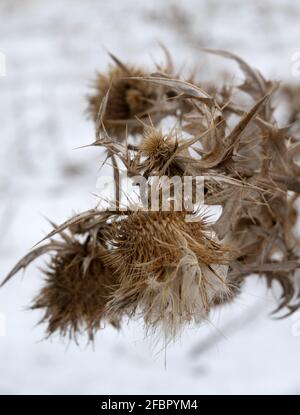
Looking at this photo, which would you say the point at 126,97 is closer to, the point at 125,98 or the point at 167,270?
the point at 125,98

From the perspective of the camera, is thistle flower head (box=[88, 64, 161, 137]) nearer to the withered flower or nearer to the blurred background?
the withered flower

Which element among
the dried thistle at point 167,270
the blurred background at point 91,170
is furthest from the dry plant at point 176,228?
the blurred background at point 91,170

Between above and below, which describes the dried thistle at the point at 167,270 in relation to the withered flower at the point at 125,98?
below

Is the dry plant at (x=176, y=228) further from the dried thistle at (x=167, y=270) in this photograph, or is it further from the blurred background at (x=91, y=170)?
the blurred background at (x=91, y=170)

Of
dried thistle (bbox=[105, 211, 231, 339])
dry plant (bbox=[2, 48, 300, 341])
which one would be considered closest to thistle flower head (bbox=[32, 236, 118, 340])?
dry plant (bbox=[2, 48, 300, 341])

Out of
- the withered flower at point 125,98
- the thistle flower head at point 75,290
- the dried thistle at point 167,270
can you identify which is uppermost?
the withered flower at point 125,98

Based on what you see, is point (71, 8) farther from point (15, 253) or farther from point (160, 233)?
point (160, 233)

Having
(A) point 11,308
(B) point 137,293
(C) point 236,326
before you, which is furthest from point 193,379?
(B) point 137,293
